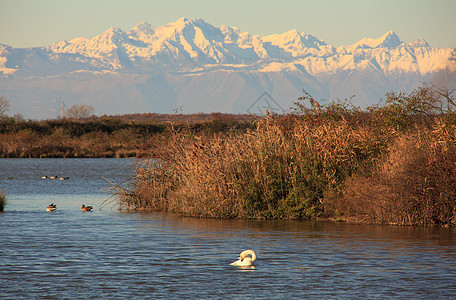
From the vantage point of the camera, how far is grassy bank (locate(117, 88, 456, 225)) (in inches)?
868

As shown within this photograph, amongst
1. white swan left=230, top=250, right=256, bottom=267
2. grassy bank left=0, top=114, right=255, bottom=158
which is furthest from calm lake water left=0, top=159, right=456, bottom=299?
grassy bank left=0, top=114, right=255, bottom=158

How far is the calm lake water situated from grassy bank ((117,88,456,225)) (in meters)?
0.79

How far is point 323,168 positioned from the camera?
2402 centimetres

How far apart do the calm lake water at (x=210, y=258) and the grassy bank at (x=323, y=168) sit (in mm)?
792

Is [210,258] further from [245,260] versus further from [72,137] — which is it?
[72,137]

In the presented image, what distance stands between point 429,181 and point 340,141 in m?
3.59

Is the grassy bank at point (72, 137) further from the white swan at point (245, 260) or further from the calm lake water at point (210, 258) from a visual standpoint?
the white swan at point (245, 260)

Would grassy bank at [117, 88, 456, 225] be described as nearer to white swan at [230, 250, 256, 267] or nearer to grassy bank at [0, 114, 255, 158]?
white swan at [230, 250, 256, 267]

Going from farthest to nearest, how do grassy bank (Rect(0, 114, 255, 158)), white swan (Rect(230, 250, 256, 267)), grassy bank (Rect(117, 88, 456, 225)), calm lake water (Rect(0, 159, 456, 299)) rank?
1. grassy bank (Rect(0, 114, 255, 158))
2. grassy bank (Rect(117, 88, 456, 225))
3. white swan (Rect(230, 250, 256, 267))
4. calm lake water (Rect(0, 159, 456, 299))

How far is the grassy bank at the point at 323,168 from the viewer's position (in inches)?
868

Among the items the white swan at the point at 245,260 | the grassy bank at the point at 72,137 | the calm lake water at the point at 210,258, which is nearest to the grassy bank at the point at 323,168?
the calm lake water at the point at 210,258

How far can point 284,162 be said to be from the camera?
24438 millimetres

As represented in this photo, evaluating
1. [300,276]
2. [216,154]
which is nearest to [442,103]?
[216,154]

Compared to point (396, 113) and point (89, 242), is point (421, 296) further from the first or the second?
point (396, 113)
